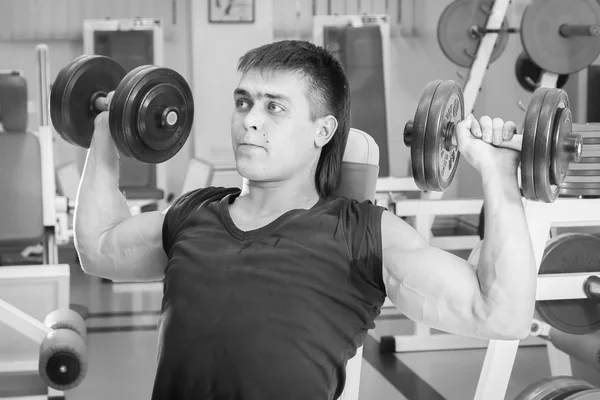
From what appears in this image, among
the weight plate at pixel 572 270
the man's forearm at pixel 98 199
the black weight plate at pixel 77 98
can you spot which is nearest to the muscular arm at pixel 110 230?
the man's forearm at pixel 98 199

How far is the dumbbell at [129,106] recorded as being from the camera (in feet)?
5.29

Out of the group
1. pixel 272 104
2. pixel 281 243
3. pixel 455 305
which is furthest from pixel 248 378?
pixel 272 104

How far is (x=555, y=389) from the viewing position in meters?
2.05

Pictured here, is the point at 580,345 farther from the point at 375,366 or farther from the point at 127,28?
the point at 127,28

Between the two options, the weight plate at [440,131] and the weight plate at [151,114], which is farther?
the weight plate at [151,114]

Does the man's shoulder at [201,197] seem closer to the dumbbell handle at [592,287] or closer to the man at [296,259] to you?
the man at [296,259]

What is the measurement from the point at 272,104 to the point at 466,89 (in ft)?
9.11

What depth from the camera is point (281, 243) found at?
141cm

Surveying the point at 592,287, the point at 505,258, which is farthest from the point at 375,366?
the point at 505,258

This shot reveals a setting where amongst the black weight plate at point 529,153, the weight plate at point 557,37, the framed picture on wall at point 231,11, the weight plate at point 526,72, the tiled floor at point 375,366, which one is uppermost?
the framed picture on wall at point 231,11

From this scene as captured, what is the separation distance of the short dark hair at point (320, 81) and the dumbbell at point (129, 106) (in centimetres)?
22

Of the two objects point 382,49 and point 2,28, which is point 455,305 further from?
point 2,28

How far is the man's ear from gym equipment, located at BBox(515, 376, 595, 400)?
3.09 ft

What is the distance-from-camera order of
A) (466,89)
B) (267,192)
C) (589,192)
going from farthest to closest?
(466,89), (589,192), (267,192)
